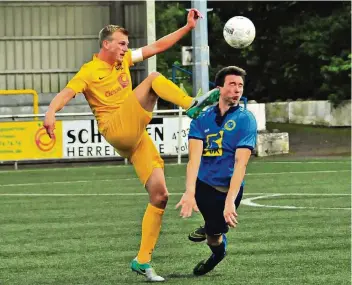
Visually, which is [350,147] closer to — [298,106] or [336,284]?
[298,106]

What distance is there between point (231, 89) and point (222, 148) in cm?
45

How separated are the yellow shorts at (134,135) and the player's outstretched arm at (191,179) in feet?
2.44

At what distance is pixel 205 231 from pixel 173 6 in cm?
3724

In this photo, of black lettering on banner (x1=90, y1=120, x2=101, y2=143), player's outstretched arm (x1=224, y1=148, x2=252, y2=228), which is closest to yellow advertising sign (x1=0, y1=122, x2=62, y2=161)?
black lettering on banner (x1=90, y1=120, x2=101, y2=143)

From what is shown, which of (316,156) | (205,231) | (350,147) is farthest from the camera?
(350,147)

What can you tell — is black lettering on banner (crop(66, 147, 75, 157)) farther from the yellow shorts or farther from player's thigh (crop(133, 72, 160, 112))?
player's thigh (crop(133, 72, 160, 112))

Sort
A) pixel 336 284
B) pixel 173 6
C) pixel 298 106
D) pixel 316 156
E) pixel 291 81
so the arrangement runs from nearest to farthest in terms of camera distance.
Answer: pixel 336 284
pixel 316 156
pixel 298 106
pixel 291 81
pixel 173 6

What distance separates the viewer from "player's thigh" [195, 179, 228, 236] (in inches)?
384

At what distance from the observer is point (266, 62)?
42750mm

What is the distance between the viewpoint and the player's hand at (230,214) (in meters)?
8.94

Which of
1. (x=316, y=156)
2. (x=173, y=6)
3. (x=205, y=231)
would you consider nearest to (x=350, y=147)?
(x=316, y=156)

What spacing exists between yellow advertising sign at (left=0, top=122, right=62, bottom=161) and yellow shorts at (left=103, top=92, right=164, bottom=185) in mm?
16680

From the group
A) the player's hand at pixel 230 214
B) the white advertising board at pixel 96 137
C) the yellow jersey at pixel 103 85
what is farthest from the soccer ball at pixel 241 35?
the white advertising board at pixel 96 137

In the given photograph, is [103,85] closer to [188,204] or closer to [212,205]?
[212,205]
